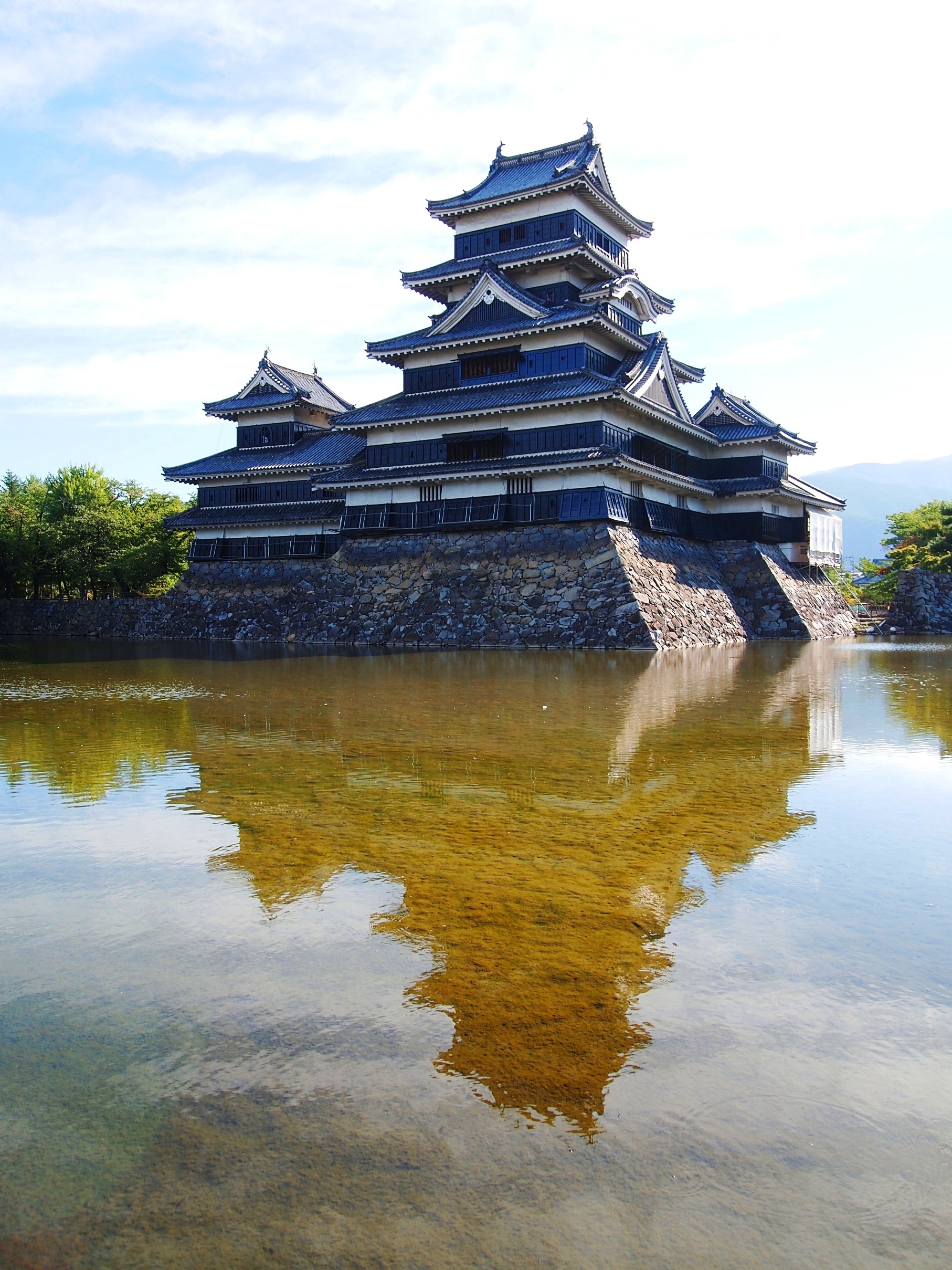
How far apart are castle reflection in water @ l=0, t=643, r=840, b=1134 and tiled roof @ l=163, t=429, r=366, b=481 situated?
24905 millimetres

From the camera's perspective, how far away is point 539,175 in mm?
38031

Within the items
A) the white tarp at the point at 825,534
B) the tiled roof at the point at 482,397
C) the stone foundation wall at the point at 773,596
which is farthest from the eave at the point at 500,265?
the white tarp at the point at 825,534

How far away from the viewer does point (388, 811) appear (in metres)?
7.68

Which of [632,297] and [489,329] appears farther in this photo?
[632,297]

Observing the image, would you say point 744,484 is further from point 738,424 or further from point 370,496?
point 370,496

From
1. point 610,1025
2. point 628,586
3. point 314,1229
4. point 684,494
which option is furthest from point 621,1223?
point 684,494

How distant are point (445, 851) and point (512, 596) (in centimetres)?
2570

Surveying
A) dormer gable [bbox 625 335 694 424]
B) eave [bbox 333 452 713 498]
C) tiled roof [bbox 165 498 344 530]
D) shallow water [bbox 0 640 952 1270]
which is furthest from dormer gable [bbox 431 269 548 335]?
shallow water [bbox 0 640 952 1270]

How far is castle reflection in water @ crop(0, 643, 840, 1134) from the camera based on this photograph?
4.08 m

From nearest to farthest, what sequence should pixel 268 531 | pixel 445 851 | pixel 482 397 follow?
pixel 445 851 < pixel 482 397 < pixel 268 531

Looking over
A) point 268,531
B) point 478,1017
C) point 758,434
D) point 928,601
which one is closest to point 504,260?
point 758,434

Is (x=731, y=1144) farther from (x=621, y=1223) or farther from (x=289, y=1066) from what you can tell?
(x=289, y=1066)

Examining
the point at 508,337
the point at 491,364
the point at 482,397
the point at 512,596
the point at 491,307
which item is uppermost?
the point at 491,307

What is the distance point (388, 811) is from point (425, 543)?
28878 millimetres
